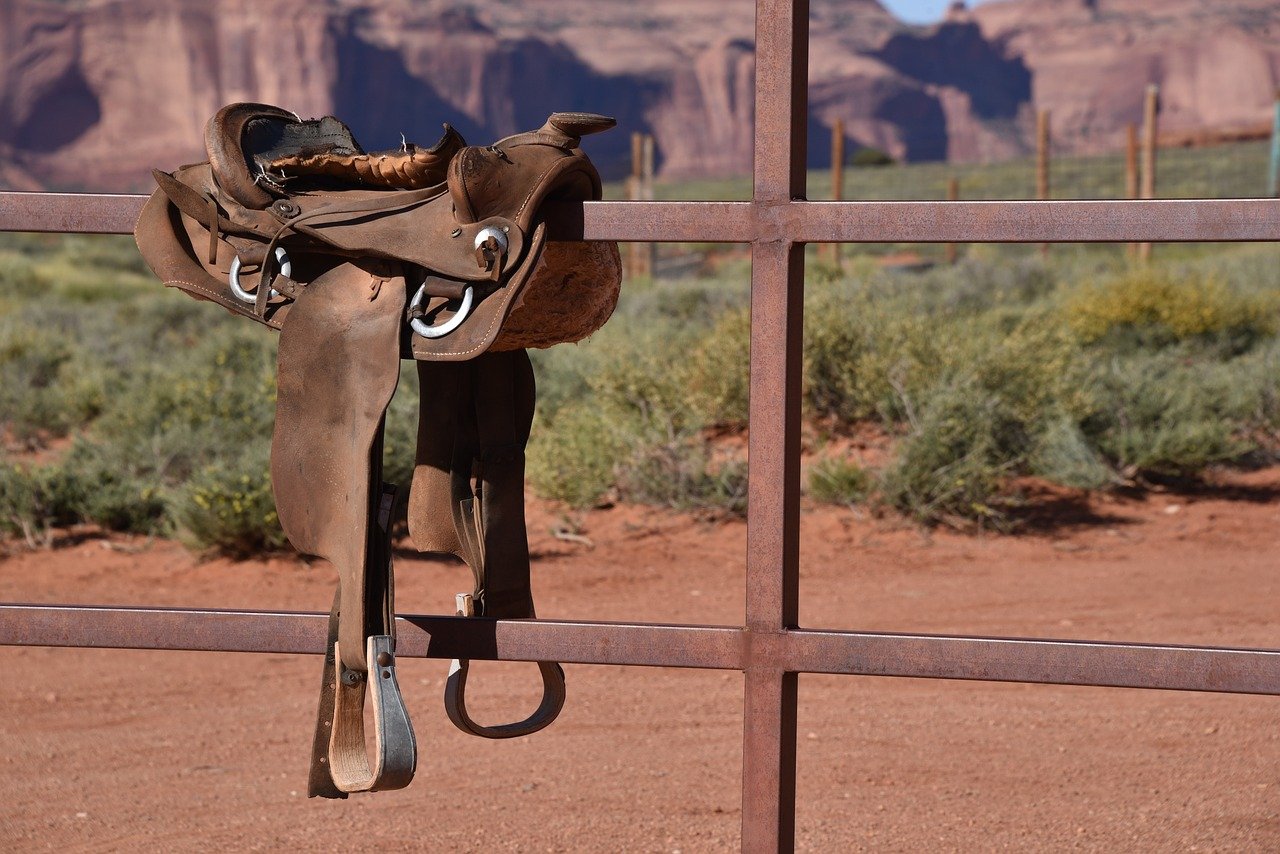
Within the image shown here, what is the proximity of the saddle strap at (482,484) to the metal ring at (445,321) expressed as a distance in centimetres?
19

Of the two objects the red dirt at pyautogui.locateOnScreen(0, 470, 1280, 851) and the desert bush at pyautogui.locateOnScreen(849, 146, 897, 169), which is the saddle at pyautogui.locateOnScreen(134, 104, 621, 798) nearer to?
the red dirt at pyautogui.locateOnScreen(0, 470, 1280, 851)

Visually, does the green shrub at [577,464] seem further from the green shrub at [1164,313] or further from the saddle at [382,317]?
the saddle at [382,317]

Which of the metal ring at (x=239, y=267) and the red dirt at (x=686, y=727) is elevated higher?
the metal ring at (x=239, y=267)

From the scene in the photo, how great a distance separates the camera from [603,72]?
83812 millimetres

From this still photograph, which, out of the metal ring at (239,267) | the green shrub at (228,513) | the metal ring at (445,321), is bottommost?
the green shrub at (228,513)

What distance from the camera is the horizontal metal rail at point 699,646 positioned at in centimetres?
171

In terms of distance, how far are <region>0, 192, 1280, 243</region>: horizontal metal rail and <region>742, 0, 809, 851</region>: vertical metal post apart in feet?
0.11

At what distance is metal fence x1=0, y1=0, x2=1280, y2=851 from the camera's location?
170 cm

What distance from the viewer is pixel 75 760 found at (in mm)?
3688

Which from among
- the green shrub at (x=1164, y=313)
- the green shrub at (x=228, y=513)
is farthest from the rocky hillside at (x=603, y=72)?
the green shrub at (x=228, y=513)

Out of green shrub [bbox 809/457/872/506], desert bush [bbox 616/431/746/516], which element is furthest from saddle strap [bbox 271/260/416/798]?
green shrub [bbox 809/457/872/506]

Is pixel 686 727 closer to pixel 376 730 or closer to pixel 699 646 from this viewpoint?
pixel 699 646

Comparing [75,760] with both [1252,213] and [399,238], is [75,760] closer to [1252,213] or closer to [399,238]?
[399,238]

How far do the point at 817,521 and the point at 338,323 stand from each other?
→ 4.88m
